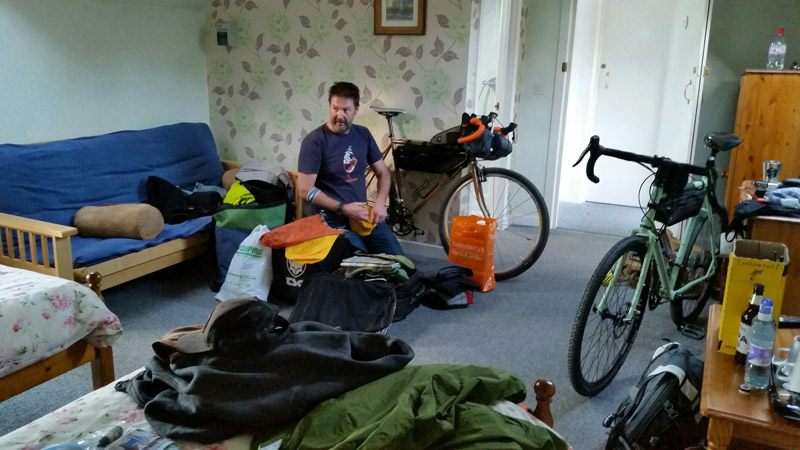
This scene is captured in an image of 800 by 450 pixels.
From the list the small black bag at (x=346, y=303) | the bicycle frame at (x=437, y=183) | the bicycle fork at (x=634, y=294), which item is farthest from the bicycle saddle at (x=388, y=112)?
the bicycle fork at (x=634, y=294)

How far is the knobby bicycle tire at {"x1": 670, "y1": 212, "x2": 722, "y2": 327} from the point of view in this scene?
2816 mm

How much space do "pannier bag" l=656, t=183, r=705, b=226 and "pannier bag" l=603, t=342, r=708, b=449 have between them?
2.04 feet

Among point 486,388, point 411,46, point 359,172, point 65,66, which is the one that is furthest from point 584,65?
point 486,388

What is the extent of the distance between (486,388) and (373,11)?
9.87 ft

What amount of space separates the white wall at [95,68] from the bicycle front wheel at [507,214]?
79.1 inches

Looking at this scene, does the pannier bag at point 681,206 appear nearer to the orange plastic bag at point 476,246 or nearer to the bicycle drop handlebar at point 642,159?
the bicycle drop handlebar at point 642,159

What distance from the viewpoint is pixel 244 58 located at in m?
4.48

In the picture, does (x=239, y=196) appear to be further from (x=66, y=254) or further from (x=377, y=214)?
(x=66, y=254)

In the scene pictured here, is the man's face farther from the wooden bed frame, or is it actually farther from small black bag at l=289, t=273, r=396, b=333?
the wooden bed frame

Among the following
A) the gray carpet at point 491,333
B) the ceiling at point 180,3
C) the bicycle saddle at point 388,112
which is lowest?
the gray carpet at point 491,333

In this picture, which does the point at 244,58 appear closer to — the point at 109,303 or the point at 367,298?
the point at 109,303

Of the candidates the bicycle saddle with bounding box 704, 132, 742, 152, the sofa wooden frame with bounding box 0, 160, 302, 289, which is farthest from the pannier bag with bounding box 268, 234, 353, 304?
the bicycle saddle with bounding box 704, 132, 742, 152

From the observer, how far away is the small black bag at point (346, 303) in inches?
116

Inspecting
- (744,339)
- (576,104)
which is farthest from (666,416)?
(576,104)
